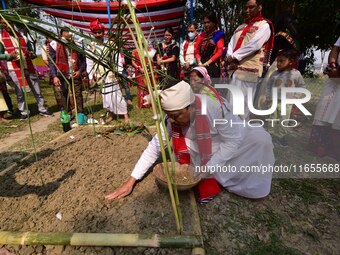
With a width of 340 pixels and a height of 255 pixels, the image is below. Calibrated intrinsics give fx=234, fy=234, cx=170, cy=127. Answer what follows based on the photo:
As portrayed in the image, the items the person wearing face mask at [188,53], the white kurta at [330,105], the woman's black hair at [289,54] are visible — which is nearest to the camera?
the white kurta at [330,105]

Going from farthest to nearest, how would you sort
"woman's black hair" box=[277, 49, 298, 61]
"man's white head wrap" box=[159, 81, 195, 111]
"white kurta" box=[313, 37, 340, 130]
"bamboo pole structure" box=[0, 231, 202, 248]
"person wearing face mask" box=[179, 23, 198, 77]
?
"person wearing face mask" box=[179, 23, 198, 77], "woman's black hair" box=[277, 49, 298, 61], "white kurta" box=[313, 37, 340, 130], "man's white head wrap" box=[159, 81, 195, 111], "bamboo pole structure" box=[0, 231, 202, 248]

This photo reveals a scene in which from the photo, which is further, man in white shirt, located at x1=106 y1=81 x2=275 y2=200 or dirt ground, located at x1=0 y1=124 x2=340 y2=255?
man in white shirt, located at x1=106 y1=81 x2=275 y2=200

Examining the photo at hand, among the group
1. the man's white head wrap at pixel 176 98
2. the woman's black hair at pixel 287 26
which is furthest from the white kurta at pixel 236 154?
the woman's black hair at pixel 287 26

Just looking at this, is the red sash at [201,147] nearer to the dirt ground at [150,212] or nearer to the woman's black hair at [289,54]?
the dirt ground at [150,212]

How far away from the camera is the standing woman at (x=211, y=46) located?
330 centimetres

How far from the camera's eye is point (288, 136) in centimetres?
350

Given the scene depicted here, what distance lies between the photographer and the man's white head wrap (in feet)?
4.98

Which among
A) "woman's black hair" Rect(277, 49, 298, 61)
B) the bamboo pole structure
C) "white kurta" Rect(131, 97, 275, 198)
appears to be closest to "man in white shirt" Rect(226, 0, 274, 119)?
A: "woman's black hair" Rect(277, 49, 298, 61)

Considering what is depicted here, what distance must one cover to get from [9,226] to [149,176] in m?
1.10

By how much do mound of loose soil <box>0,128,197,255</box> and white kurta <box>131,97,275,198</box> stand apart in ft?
1.02

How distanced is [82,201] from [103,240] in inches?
22.5

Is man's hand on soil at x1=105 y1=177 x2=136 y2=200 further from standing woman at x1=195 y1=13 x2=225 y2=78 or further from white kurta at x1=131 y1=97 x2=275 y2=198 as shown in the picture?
standing woman at x1=195 y1=13 x2=225 y2=78

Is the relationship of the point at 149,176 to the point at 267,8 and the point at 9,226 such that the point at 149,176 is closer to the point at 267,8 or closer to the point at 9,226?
the point at 9,226

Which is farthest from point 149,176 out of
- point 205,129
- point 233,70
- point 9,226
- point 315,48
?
point 315,48
